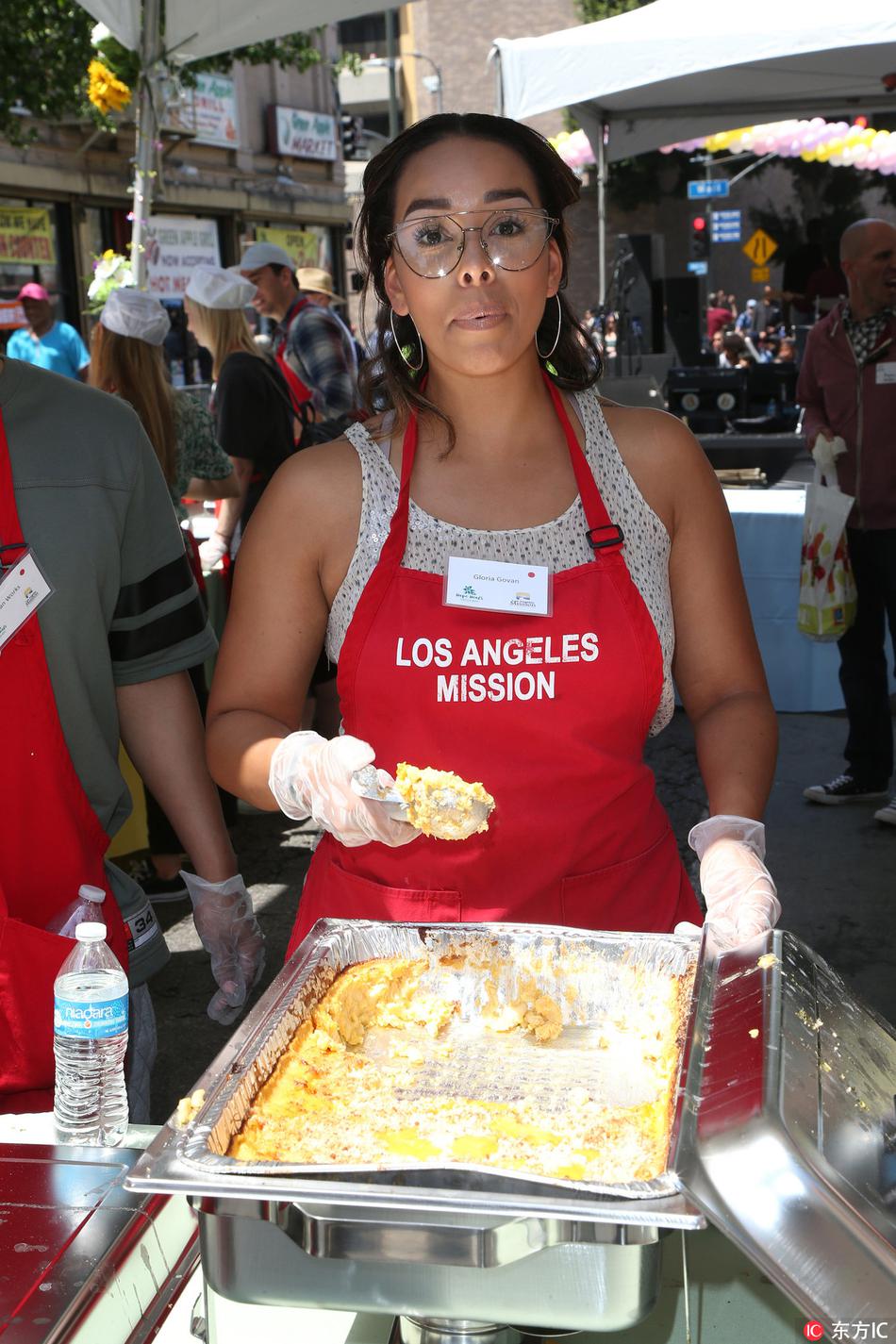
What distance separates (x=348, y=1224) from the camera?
0.93 metres

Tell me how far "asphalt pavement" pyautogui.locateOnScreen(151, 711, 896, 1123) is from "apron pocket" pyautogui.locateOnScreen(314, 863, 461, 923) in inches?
65.3

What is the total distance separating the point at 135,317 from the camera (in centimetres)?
439

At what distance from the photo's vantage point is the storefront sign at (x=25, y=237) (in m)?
13.7

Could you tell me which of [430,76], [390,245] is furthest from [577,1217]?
[430,76]

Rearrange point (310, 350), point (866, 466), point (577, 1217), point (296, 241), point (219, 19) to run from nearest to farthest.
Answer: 1. point (577, 1217)
2. point (219, 19)
3. point (866, 466)
4. point (310, 350)
5. point (296, 241)

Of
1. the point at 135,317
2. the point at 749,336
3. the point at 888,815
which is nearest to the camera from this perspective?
the point at 135,317

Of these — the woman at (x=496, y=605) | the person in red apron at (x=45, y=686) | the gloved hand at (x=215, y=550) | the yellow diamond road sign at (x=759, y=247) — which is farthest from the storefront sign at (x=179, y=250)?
the person in red apron at (x=45, y=686)

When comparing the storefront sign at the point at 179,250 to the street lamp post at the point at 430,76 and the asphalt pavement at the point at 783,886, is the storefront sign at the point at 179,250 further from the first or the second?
the asphalt pavement at the point at 783,886

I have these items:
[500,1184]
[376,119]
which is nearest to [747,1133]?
[500,1184]

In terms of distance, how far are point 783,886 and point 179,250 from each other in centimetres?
1477

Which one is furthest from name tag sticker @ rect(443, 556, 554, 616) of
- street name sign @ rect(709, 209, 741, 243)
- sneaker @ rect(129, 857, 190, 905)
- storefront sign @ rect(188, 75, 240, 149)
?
street name sign @ rect(709, 209, 741, 243)

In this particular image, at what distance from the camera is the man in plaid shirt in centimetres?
605

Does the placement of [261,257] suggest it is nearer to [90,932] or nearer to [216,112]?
[90,932]

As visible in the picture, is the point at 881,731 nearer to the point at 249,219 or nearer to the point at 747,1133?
the point at 747,1133
